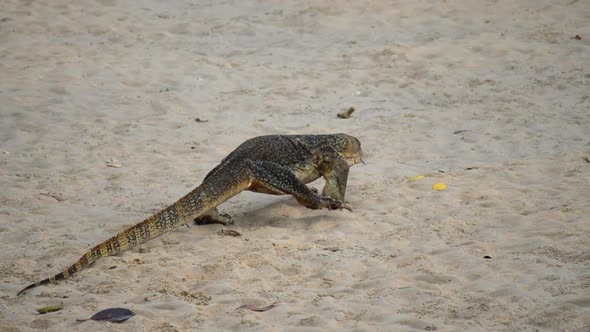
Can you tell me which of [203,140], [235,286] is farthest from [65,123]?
[235,286]

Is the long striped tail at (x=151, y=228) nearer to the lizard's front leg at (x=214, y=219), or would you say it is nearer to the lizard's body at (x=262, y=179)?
the lizard's body at (x=262, y=179)

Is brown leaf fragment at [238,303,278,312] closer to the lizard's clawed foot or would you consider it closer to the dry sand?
the dry sand

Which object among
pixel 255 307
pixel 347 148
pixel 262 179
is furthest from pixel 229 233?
pixel 347 148

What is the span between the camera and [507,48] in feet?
33.2

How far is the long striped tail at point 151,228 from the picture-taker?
16.2ft

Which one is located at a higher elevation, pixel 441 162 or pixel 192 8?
pixel 192 8

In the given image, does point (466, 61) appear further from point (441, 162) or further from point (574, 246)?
point (574, 246)

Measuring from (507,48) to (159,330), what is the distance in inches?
285

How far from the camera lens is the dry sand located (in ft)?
14.8

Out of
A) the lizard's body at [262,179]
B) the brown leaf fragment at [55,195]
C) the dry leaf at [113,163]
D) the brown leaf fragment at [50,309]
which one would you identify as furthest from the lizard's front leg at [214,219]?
the dry leaf at [113,163]

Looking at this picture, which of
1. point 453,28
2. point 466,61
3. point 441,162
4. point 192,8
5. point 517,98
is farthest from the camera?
point 192,8

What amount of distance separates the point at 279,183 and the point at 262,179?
133 mm

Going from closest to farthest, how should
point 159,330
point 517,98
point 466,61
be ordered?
1. point 159,330
2. point 517,98
3. point 466,61

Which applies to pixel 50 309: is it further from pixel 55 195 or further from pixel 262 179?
pixel 55 195
